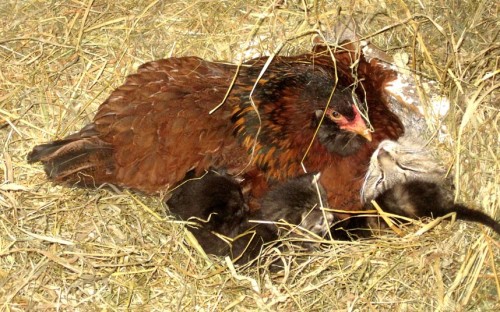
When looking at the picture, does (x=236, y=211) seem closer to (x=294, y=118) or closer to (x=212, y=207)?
(x=212, y=207)

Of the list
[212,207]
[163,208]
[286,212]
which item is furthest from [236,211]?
[163,208]

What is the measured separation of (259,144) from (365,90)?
2.05 ft

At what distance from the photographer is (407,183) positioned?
3135mm

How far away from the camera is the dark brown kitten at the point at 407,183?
10.1 feet

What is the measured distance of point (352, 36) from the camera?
3496mm

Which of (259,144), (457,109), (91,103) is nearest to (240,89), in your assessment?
(259,144)

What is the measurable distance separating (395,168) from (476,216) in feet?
1.42

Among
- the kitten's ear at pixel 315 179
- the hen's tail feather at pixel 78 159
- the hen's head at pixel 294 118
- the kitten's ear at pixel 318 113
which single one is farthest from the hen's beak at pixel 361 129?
the hen's tail feather at pixel 78 159

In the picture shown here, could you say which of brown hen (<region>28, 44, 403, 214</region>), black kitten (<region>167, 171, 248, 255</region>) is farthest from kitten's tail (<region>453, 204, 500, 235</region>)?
black kitten (<region>167, 171, 248, 255</region>)

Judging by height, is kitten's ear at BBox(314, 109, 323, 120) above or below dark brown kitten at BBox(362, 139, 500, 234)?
above

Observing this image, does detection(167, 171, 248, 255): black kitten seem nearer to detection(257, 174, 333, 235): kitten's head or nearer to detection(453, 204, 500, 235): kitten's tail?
detection(257, 174, 333, 235): kitten's head

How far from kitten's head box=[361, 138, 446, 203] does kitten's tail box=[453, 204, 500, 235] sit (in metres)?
0.21

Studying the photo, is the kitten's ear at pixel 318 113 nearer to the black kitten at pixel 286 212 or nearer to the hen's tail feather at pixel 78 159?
the black kitten at pixel 286 212

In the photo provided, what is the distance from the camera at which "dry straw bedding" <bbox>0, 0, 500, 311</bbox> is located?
2.94 m
